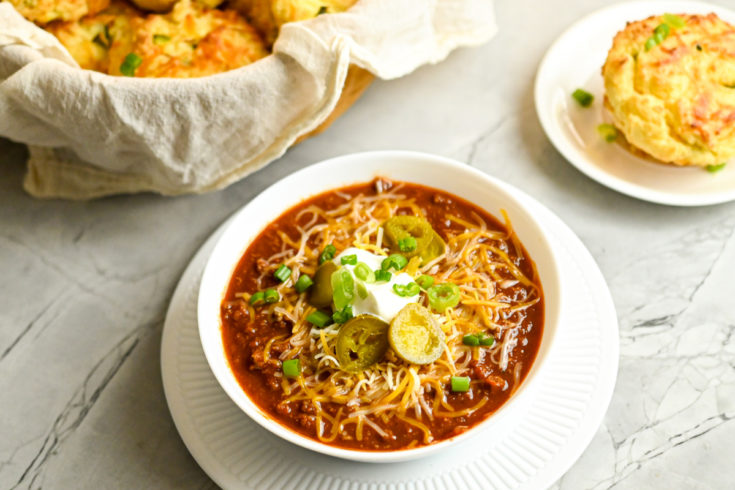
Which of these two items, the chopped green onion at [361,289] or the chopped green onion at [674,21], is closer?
the chopped green onion at [361,289]

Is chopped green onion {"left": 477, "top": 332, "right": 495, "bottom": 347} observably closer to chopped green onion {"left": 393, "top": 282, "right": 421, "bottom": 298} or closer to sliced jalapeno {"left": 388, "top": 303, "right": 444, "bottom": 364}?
sliced jalapeno {"left": 388, "top": 303, "right": 444, "bottom": 364}

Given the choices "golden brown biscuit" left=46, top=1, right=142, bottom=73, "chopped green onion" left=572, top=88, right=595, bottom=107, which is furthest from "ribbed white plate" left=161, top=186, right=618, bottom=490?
"golden brown biscuit" left=46, top=1, right=142, bottom=73

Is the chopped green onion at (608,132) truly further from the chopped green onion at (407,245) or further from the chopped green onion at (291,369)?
the chopped green onion at (291,369)

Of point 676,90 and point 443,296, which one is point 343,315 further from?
point 676,90

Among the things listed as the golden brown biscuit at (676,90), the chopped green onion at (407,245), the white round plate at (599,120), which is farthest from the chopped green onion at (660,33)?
the chopped green onion at (407,245)

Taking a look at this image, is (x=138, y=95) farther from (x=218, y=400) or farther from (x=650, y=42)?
(x=650, y=42)

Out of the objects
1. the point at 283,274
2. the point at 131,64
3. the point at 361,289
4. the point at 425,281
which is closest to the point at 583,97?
the point at 425,281

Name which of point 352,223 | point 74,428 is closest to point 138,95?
point 352,223
